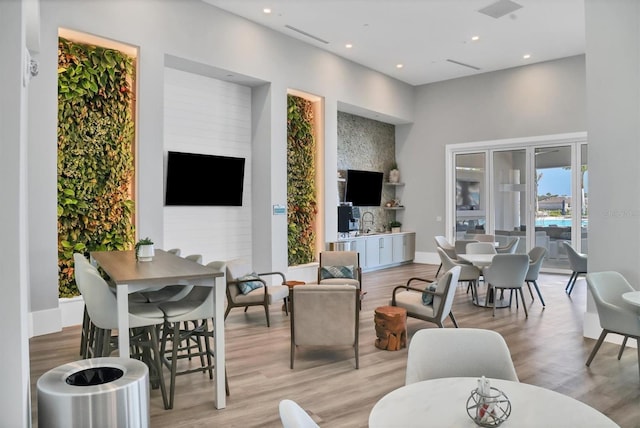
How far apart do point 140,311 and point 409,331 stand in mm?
3245

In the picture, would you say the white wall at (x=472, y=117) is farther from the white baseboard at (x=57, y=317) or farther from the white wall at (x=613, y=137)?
the white baseboard at (x=57, y=317)

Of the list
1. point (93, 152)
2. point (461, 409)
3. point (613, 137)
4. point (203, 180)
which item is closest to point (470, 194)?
point (613, 137)

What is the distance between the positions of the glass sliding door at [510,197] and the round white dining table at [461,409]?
30.5 feet

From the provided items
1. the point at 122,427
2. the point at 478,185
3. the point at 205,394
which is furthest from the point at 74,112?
the point at 478,185

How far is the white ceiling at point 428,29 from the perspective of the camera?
711 cm

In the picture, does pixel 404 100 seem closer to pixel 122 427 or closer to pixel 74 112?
pixel 74 112

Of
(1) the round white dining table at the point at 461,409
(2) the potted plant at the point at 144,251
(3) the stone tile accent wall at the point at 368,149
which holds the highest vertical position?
(3) the stone tile accent wall at the point at 368,149

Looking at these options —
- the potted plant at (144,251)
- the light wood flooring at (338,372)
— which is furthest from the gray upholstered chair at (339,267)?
the potted plant at (144,251)

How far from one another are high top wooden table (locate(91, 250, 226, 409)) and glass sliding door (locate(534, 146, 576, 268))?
8.73 metres

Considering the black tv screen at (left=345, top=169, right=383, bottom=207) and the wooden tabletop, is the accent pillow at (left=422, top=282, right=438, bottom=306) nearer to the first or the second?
the wooden tabletop

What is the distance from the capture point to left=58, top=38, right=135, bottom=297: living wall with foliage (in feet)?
18.4

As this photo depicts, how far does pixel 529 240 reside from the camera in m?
10.3

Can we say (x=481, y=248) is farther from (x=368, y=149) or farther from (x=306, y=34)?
(x=306, y=34)

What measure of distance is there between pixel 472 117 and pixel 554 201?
2672 mm
